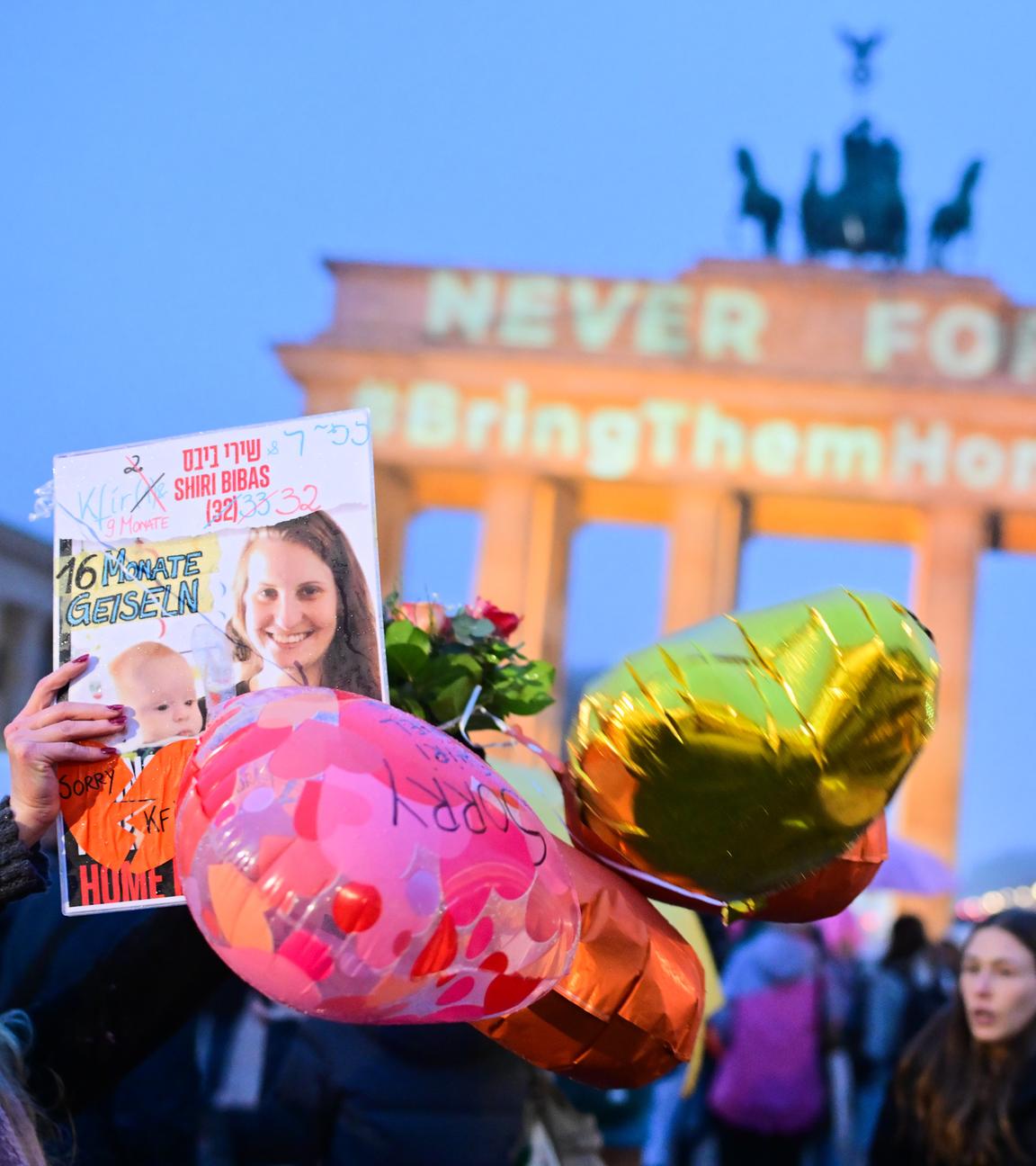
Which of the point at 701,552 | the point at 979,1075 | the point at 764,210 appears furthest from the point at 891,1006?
the point at 764,210

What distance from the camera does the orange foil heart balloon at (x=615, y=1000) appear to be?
1.94 metres

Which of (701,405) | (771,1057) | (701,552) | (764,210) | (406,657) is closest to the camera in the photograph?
(406,657)

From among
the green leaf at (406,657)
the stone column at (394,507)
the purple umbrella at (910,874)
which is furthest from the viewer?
the stone column at (394,507)

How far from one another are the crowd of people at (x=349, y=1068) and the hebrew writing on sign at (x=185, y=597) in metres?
0.05

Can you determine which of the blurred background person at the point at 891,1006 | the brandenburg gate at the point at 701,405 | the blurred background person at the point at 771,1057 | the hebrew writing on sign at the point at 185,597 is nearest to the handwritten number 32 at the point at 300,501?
the hebrew writing on sign at the point at 185,597

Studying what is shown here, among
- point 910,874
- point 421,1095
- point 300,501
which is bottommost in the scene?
point 910,874

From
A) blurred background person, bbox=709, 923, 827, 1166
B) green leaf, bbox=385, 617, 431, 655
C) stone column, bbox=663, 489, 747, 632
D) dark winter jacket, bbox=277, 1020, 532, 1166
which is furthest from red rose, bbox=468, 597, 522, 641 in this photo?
stone column, bbox=663, 489, 747, 632

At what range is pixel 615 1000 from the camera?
1957mm

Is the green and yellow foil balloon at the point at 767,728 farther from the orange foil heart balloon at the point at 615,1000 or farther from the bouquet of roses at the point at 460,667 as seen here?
the bouquet of roses at the point at 460,667

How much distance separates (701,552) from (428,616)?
28894 mm

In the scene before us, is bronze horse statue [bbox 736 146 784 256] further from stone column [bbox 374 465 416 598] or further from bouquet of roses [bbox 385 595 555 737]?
bouquet of roses [bbox 385 595 555 737]

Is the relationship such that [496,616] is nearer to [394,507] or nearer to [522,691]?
[522,691]

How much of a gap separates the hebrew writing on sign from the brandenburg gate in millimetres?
28187

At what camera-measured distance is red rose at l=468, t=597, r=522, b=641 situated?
2426 millimetres
